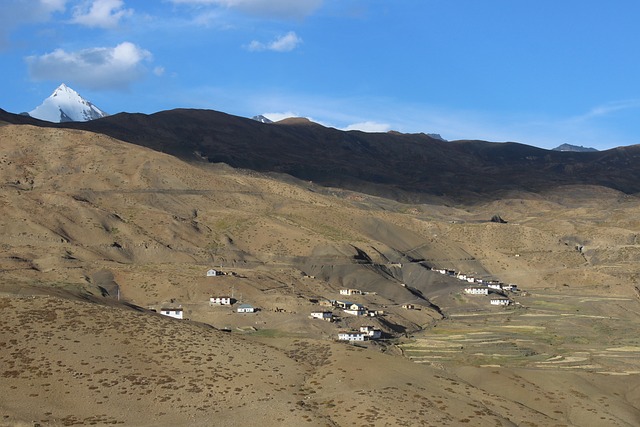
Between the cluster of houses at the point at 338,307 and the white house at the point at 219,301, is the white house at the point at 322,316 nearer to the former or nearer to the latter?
the cluster of houses at the point at 338,307

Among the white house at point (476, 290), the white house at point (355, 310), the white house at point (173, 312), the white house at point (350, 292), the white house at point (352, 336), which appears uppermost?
the white house at point (476, 290)

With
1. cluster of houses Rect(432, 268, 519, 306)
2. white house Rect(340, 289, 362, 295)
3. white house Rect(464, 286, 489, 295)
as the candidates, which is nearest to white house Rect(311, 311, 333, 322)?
white house Rect(340, 289, 362, 295)

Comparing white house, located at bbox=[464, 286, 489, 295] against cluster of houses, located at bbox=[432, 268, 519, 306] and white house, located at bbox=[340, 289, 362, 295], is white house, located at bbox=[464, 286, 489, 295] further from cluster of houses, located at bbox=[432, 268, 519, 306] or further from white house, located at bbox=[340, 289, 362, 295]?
white house, located at bbox=[340, 289, 362, 295]

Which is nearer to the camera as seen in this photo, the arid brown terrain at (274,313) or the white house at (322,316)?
the arid brown terrain at (274,313)

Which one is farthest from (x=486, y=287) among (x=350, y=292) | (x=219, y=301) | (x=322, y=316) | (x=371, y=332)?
(x=219, y=301)

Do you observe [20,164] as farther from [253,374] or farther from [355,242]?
[253,374]

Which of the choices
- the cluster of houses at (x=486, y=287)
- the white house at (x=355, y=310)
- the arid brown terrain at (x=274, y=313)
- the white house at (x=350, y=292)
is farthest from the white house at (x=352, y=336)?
the cluster of houses at (x=486, y=287)

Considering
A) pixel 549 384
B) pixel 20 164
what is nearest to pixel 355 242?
pixel 20 164
